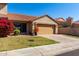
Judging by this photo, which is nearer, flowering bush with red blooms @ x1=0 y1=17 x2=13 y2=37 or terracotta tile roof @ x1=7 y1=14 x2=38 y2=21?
flowering bush with red blooms @ x1=0 y1=17 x2=13 y2=37

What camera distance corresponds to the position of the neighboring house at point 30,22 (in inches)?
1013

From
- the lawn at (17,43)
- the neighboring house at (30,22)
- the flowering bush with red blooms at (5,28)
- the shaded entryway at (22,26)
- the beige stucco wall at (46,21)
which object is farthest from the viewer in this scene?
the beige stucco wall at (46,21)

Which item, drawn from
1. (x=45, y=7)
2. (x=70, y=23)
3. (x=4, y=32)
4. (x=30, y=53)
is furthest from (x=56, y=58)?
(x=70, y=23)

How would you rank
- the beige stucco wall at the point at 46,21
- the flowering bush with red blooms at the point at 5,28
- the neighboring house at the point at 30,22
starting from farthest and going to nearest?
the beige stucco wall at the point at 46,21, the neighboring house at the point at 30,22, the flowering bush with red blooms at the point at 5,28

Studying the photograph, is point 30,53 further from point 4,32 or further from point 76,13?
point 76,13

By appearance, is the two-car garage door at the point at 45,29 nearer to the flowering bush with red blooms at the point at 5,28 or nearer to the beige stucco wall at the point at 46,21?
the beige stucco wall at the point at 46,21

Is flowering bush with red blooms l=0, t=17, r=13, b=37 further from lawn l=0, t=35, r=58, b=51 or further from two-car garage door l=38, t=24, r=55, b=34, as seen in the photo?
two-car garage door l=38, t=24, r=55, b=34

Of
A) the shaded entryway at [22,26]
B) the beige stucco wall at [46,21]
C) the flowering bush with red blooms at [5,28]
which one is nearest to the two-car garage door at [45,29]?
the beige stucco wall at [46,21]


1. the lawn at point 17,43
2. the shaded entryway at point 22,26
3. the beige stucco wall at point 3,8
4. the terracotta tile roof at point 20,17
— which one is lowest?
the lawn at point 17,43

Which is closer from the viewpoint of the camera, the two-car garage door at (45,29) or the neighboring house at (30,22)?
the neighboring house at (30,22)

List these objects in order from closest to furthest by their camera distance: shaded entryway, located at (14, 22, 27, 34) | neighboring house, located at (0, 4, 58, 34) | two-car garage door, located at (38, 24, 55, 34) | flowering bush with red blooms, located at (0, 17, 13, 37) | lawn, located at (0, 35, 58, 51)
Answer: lawn, located at (0, 35, 58, 51) → flowering bush with red blooms, located at (0, 17, 13, 37) → neighboring house, located at (0, 4, 58, 34) → shaded entryway, located at (14, 22, 27, 34) → two-car garage door, located at (38, 24, 55, 34)

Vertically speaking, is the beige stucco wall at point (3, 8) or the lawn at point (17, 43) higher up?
the beige stucco wall at point (3, 8)

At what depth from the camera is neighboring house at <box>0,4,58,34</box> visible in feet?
84.4

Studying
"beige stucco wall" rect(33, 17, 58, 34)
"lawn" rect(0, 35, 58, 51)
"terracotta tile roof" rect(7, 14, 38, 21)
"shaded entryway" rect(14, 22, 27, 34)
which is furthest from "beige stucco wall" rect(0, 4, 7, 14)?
"lawn" rect(0, 35, 58, 51)
